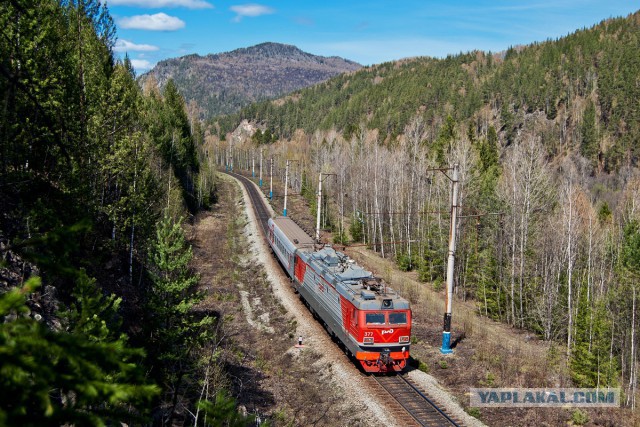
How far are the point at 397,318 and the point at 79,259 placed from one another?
11.7 meters

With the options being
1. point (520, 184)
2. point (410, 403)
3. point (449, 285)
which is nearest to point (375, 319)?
point (410, 403)

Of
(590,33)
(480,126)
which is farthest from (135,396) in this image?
(590,33)

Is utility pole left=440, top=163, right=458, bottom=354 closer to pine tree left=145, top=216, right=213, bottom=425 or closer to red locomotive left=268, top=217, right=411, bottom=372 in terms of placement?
red locomotive left=268, top=217, right=411, bottom=372

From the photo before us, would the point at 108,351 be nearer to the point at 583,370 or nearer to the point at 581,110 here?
the point at 583,370

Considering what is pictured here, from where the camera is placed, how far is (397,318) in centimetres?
1861

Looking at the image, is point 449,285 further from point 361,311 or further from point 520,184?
point 520,184

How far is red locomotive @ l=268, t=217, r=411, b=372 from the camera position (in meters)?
18.2

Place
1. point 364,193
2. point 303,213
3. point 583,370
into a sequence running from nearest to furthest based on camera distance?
point 583,370 < point 364,193 < point 303,213

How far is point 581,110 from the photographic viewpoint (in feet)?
400

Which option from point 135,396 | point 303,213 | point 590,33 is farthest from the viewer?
point 590,33

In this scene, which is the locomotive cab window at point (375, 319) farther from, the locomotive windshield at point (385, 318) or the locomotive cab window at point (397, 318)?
the locomotive cab window at point (397, 318)

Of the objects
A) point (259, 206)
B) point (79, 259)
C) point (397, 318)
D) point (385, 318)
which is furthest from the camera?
point (259, 206)

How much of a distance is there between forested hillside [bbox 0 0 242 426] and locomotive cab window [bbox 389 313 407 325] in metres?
6.94

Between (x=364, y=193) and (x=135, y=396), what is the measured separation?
2040 inches
